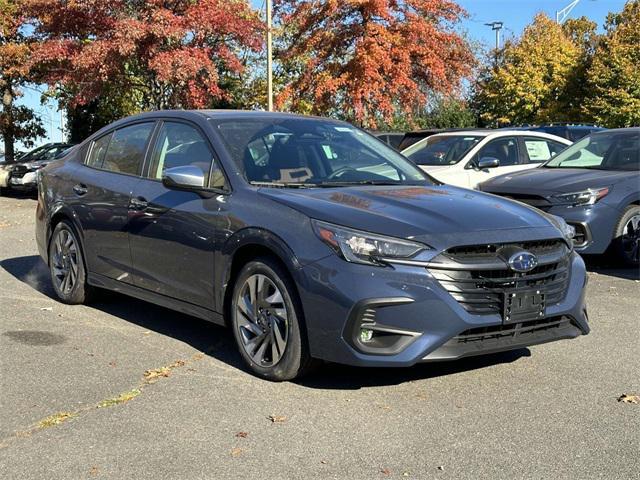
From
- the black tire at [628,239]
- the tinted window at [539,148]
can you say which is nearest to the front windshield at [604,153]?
the black tire at [628,239]

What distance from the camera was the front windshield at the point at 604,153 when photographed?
917cm

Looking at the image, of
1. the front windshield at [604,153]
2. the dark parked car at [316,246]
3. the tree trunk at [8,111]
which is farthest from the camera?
the tree trunk at [8,111]

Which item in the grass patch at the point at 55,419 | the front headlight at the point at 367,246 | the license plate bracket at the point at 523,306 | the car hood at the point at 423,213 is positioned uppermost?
the car hood at the point at 423,213

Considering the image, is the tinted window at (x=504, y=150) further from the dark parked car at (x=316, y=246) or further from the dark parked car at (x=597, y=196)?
the dark parked car at (x=316, y=246)

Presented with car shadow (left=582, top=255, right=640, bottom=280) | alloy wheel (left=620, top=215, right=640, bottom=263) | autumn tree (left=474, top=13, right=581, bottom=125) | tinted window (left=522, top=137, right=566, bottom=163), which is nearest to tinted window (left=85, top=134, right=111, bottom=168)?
car shadow (left=582, top=255, right=640, bottom=280)

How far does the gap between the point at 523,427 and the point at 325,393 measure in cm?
114

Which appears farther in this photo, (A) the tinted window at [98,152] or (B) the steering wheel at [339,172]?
(A) the tinted window at [98,152]

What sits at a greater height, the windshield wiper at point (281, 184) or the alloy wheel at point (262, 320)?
the windshield wiper at point (281, 184)

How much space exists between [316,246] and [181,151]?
1.75m

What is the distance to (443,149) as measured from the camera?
1172cm

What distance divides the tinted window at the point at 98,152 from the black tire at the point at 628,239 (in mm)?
5350

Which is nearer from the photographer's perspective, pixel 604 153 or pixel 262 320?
pixel 262 320

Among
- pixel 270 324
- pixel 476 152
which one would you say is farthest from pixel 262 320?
pixel 476 152

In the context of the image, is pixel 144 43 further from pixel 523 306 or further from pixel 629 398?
pixel 629 398
